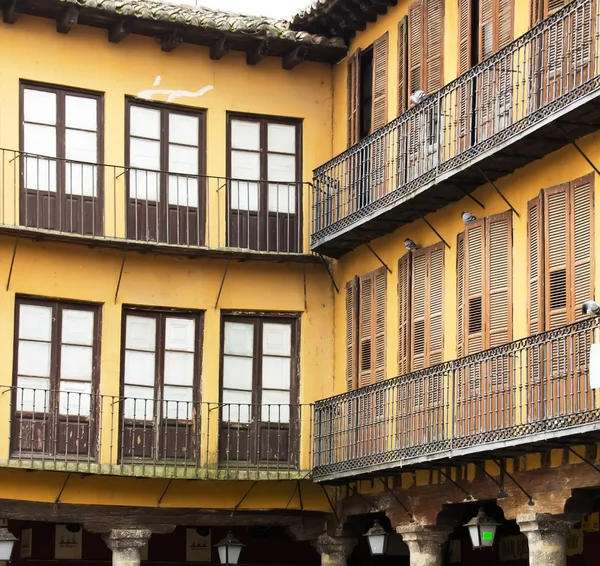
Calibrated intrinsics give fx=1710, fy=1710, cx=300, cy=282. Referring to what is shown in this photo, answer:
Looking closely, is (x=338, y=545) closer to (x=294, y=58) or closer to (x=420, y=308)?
(x=420, y=308)

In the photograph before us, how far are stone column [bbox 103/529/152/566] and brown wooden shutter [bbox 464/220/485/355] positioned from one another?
587cm

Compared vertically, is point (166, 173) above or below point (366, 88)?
below

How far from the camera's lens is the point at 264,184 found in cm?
2592

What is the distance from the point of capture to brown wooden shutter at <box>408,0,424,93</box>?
23875mm

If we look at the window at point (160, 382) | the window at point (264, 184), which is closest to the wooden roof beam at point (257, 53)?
the window at point (264, 184)

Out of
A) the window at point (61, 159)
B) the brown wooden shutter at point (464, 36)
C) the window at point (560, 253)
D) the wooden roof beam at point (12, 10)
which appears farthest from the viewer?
the window at point (61, 159)

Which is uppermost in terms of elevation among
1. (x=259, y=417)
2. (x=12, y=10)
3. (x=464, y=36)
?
(x=12, y=10)

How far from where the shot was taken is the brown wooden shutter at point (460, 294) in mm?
22000

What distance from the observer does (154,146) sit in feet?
83.5

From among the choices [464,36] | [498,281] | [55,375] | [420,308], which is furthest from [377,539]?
[464,36]

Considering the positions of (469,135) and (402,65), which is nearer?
(469,135)

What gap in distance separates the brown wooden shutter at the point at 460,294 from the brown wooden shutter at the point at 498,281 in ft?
2.04

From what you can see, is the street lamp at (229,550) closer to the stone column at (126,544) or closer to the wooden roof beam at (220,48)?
the stone column at (126,544)

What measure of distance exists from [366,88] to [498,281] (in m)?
5.70
